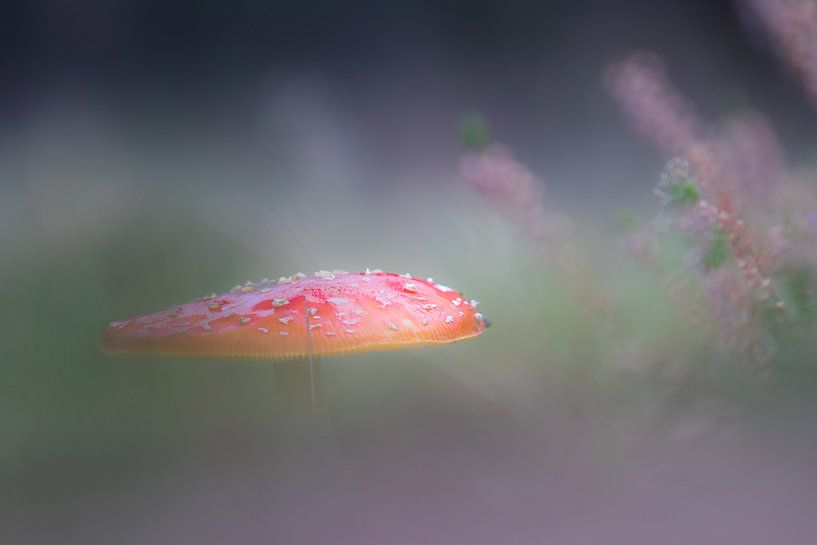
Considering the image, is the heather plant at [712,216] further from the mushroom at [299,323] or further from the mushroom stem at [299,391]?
the mushroom stem at [299,391]

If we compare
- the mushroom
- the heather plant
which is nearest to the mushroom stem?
the mushroom

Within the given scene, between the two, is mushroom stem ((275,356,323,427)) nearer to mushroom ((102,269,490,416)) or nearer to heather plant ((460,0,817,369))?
mushroom ((102,269,490,416))

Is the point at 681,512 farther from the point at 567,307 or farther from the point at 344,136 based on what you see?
the point at 344,136

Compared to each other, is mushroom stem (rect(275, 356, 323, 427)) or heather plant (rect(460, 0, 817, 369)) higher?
heather plant (rect(460, 0, 817, 369))

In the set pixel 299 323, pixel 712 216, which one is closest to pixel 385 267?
pixel 299 323

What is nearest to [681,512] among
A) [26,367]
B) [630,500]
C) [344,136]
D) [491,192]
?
[630,500]

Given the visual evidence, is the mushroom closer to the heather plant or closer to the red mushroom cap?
the red mushroom cap

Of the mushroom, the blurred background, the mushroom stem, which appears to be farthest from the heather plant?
the mushroom stem

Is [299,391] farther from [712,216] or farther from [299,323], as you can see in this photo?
[712,216]
